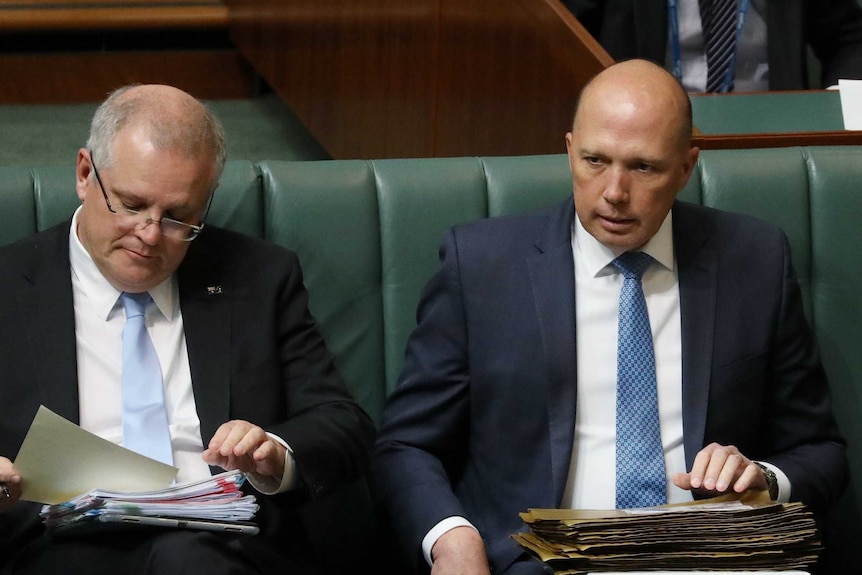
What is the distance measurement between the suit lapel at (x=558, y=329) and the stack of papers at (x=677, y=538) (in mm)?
270

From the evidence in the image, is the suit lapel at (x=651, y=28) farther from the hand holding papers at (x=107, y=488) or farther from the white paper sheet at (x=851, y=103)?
the hand holding papers at (x=107, y=488)

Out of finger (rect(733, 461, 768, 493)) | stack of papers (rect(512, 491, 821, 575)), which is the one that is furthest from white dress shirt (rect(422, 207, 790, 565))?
stack of papers (rect(512, 491, 821, 575))

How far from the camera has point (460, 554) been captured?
205cm

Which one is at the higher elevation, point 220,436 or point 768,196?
point 768,196

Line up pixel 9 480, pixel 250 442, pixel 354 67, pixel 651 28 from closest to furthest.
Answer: pixel 9 480, pixel 250 442, pixel 651 28, pixel 354 67

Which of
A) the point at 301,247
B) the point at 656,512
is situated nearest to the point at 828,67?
the point at 301,247

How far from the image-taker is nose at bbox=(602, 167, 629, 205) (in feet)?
7.15

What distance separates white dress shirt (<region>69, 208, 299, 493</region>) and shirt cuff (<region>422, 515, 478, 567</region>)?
0.24 meters

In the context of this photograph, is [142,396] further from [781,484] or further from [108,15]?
[108,15]

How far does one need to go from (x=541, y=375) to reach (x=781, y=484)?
439 mm

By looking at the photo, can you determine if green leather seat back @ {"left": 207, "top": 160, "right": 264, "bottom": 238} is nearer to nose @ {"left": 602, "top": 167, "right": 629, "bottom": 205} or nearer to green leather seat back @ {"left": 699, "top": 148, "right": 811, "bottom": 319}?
nose @ {"left": 602, "top": 167, "right": 629, "bottom": 205}

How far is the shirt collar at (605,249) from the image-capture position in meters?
2.29

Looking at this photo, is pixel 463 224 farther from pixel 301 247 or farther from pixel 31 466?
pixel 31 466

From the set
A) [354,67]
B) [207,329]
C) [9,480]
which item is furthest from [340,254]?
[354,67]
